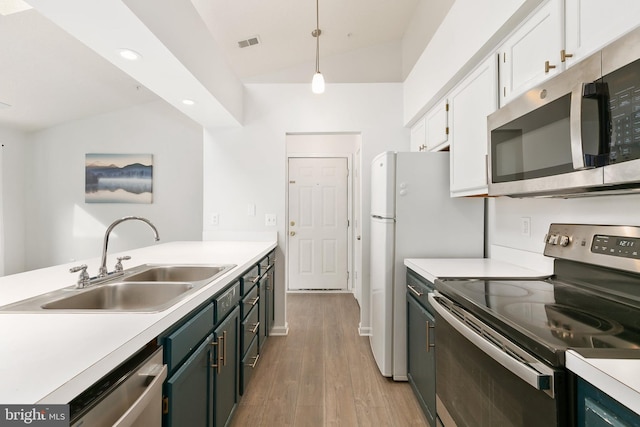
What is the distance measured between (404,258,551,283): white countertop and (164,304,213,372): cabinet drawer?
1.10 meters

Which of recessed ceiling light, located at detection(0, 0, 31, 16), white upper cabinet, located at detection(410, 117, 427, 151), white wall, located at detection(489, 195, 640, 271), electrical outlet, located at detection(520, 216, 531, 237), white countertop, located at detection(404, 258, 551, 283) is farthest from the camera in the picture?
white upper cabinet, located at detection(410, 117, 427, 151)

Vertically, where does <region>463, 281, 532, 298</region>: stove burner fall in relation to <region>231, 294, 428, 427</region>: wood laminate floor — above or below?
above

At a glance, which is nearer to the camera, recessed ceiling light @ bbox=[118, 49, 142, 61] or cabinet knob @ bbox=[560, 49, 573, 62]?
cabinet knob @ bbox=[560, 49, 573, 62]

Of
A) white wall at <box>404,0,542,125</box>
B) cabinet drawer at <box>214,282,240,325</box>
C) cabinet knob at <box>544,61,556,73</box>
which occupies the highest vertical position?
white wall at <box>404,0,542,125</box>

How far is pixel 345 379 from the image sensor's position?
2.32 meters

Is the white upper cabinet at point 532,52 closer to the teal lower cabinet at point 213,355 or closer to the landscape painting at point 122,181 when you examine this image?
the teal lower cabinet at point 213,355

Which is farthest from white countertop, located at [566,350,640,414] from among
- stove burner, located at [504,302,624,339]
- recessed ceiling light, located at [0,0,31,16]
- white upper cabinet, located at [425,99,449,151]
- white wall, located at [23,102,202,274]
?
white wall, located at [23,102,202,274]

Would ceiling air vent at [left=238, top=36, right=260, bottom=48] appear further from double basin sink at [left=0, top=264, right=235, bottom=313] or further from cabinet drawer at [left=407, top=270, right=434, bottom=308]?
cabinet drawer at [left=407, top=270, right=434, bottom=308]

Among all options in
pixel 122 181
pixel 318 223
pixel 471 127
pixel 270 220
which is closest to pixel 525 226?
pixel 471 127

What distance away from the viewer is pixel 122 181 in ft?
14.7

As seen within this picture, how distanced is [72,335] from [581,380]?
1224mm

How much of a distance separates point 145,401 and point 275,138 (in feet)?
8.85

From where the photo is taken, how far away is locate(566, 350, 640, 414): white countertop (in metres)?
0.59

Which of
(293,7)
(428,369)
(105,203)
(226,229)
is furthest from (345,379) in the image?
(105,203)
